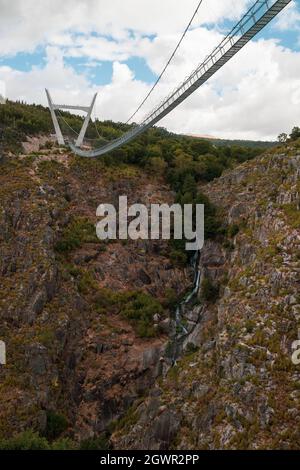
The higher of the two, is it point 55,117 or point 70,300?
point 55,117

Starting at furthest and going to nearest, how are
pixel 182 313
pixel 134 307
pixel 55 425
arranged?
1. pixel 182 313
2. pixel 134 307
3. pixel 55 425

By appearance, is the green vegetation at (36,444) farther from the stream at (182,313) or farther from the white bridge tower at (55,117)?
the white bridge tower at (55,117)

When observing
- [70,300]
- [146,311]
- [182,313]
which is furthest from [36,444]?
[182,313]

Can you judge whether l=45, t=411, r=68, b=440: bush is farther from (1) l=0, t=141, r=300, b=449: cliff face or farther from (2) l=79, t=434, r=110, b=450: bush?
(2) l=79, t=434, r=110, b=450: bush

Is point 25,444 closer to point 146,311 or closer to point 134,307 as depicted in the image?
point 146,311

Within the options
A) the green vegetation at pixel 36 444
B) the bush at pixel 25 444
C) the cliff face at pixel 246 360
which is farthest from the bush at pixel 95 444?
the bush at pixel 25 444

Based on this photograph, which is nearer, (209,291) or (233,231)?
(209,291)
